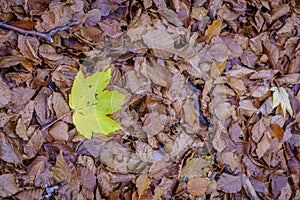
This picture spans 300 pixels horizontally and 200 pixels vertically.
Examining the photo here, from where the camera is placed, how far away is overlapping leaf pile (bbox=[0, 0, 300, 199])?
2.87 feet

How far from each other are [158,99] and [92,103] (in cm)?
19

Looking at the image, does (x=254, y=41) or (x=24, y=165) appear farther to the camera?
(x=254, y=41)

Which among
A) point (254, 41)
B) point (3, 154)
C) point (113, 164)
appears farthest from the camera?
point (254, 41)

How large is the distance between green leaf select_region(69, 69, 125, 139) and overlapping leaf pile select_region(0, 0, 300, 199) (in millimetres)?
17

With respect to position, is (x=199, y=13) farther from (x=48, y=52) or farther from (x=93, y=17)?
(x=48, y=52)

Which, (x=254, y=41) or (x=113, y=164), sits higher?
(x=254, y=41)

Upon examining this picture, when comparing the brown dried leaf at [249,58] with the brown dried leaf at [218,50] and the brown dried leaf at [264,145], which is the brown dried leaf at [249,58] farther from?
the brown dried leaf at [264,145]

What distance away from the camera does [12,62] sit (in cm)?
85

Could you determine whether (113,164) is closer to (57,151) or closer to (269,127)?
(57,151)

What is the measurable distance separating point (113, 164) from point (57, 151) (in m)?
0.15

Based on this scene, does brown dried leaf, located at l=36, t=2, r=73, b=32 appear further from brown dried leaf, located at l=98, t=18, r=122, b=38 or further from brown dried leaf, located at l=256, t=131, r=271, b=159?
brown dried leaf, located at l=256, t=131, r=271, b=159

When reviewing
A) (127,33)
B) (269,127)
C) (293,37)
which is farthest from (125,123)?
(293,37)

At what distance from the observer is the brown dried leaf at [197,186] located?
1.04m

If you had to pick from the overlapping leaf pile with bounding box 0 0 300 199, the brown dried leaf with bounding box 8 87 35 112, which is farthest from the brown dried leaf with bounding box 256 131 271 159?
the brown dried leaf with bounding box 8 87 35 112
